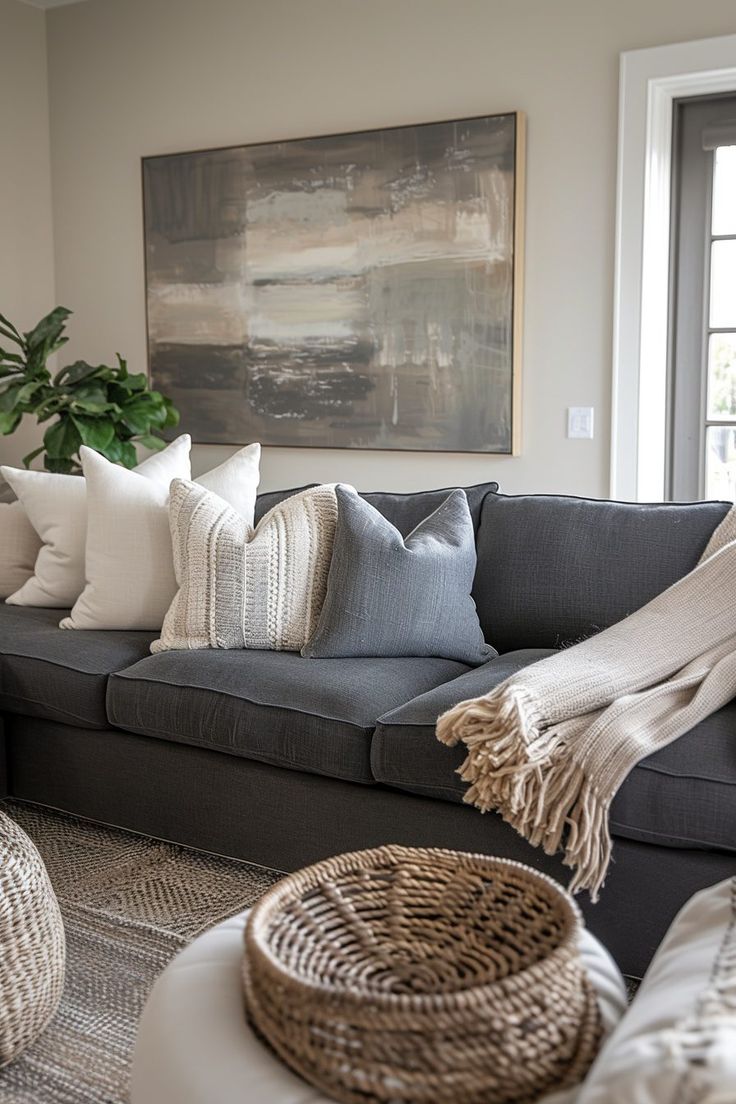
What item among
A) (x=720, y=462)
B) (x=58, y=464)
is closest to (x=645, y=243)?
(x=720, y=462)

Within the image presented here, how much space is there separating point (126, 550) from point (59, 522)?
353 millimetres

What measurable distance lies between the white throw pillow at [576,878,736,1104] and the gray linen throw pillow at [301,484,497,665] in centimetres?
144

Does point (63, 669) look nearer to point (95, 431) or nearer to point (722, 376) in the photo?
point (95, 431)

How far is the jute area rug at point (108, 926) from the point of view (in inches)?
71.4

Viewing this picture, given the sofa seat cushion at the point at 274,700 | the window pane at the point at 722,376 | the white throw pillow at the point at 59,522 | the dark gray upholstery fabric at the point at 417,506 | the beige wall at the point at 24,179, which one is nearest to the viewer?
the sofa seat cushion at the point at 274,700

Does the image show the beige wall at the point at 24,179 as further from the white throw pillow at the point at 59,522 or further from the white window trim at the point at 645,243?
the white window trim at the point at 645,243

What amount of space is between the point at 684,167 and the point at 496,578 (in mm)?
1705

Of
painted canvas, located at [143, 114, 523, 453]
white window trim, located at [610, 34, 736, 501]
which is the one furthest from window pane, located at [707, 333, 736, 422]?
painted canvas, located at [143, 114, 523, 453]

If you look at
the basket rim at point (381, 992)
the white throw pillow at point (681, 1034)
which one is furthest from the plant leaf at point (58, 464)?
the white throw pillow at point (681, 1034)

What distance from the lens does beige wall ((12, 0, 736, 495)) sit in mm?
3635

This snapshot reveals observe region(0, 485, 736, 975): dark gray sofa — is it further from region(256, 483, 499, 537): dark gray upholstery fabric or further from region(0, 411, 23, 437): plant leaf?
region(0, 411, 23, 437): plant leaf

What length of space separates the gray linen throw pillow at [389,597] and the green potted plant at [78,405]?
1.78 metres

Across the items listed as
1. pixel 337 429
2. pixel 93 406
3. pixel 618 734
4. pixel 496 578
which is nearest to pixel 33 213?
pixel 93 406

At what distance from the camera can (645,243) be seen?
3557 millimetres
